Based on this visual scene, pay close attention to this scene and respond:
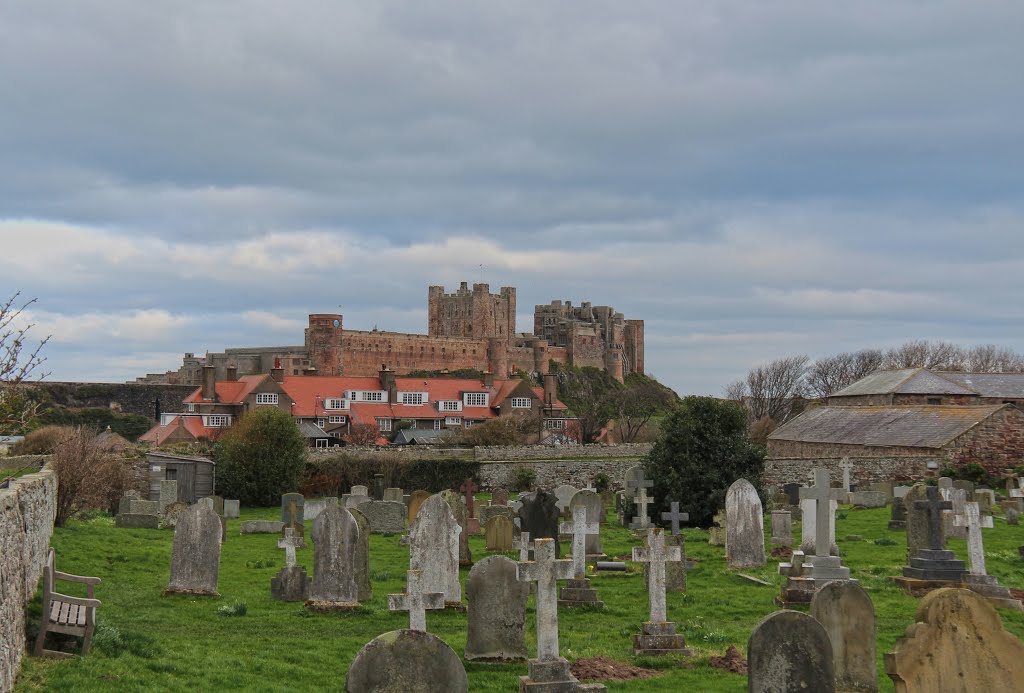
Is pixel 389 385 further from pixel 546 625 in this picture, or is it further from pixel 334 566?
pixel 546 625

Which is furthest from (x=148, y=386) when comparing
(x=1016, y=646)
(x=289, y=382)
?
(x=1016, y=646)

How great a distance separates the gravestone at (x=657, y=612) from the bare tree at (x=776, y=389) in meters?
66.5

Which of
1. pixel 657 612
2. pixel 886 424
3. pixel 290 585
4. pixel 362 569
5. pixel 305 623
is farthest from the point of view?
pixel 886 424

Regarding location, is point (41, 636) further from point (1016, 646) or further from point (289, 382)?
point (289, 382)

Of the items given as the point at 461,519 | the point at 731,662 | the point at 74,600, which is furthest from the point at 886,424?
the point at 74,600

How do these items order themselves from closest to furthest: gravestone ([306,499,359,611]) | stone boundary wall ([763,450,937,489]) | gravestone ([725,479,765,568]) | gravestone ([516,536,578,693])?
gravestone ([516,536,578,693]), gravestone ([306,499,359,611]), gravestone ([725,479,765,568]), stone boundary wall ([763,450,937,489])

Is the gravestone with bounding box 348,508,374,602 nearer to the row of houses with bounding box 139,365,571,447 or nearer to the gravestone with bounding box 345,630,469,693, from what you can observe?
the gravestone with bounding box 345,630,469,693

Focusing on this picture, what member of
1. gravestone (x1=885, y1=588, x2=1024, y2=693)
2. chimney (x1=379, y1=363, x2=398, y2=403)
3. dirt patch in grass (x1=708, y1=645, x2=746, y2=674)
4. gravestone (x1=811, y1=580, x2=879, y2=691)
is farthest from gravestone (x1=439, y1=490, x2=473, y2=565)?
chimney (x1=379, y1=363, x2=398, y2=403)

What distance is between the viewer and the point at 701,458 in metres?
27.8

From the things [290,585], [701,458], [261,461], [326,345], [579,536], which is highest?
[326,345]

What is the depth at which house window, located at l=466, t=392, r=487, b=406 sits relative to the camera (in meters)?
77.8

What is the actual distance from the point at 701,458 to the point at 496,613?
17.1 metres

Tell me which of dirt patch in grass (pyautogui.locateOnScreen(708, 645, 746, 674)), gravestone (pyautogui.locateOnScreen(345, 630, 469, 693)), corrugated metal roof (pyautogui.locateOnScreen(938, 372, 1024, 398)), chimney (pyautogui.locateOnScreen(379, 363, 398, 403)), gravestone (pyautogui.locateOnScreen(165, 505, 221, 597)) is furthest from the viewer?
chimney (pyautogui.locateOnScreen(379, 363, 398, 403))

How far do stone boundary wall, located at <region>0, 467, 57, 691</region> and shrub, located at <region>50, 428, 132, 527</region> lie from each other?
7.57 metres
